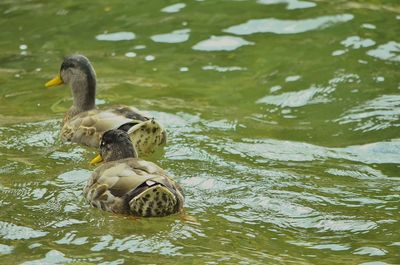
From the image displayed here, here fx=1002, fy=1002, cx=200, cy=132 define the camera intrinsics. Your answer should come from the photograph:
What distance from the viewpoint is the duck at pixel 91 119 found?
34.2 ft

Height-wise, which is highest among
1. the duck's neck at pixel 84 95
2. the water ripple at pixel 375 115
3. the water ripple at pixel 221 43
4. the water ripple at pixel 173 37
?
the duck's neck at pixel 84 95

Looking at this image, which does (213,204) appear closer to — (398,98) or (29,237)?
(29,237)

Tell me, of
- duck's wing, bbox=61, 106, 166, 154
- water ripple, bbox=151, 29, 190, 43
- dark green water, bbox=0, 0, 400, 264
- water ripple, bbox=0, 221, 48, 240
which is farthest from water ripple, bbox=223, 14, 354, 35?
water ripple, bbox=0, 221, 48, 240

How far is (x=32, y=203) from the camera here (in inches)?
357

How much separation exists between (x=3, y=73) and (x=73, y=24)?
2.22m

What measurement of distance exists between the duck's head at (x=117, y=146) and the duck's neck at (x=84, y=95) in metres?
2.45

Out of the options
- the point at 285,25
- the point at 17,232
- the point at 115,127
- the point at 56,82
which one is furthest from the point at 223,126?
the point at 285,25

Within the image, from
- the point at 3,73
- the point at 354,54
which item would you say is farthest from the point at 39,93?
the point at 354,54

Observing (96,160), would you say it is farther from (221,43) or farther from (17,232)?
(221,43)

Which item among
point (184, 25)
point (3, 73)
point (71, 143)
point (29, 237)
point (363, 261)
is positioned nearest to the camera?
point (363, 261)

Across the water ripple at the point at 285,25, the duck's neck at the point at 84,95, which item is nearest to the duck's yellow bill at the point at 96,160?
the duck's neck at the point at 84,95

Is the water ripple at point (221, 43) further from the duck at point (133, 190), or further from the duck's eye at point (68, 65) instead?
the duck at point (133, 190)

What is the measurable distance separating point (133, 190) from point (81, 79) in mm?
3947

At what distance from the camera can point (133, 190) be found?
8438 mm
